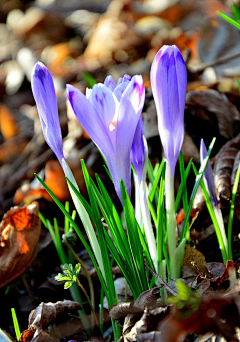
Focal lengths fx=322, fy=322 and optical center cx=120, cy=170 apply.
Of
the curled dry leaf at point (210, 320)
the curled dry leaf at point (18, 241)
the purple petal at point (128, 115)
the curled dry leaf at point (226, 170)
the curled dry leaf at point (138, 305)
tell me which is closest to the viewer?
the curled dry leaf at point (210, 320)

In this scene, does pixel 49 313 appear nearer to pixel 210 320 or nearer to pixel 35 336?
pixel 35 336

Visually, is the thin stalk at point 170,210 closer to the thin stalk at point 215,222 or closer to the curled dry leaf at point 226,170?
the thin stalk at point 215,222

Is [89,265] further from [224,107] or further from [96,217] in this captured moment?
[224,107]

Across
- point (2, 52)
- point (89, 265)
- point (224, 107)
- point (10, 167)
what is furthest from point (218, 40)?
point (2, 52)

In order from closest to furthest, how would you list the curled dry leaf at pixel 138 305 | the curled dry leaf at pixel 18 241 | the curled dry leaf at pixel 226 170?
the curled dry leaf at pixel 138 305 < the curled dry leaf at pixel 226 170 < the curled dry leaf at pixel 18 241

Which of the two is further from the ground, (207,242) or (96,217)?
(96,217)

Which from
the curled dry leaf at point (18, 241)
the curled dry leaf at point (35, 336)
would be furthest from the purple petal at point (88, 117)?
the curled dry leaf at point (18, 241)

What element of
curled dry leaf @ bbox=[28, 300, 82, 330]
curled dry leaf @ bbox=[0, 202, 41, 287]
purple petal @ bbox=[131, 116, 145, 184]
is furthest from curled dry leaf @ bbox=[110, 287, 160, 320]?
curled dry leaf @ bbox=[0, 202, 41, 287]

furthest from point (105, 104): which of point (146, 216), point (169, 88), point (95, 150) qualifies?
point (95, 150)
